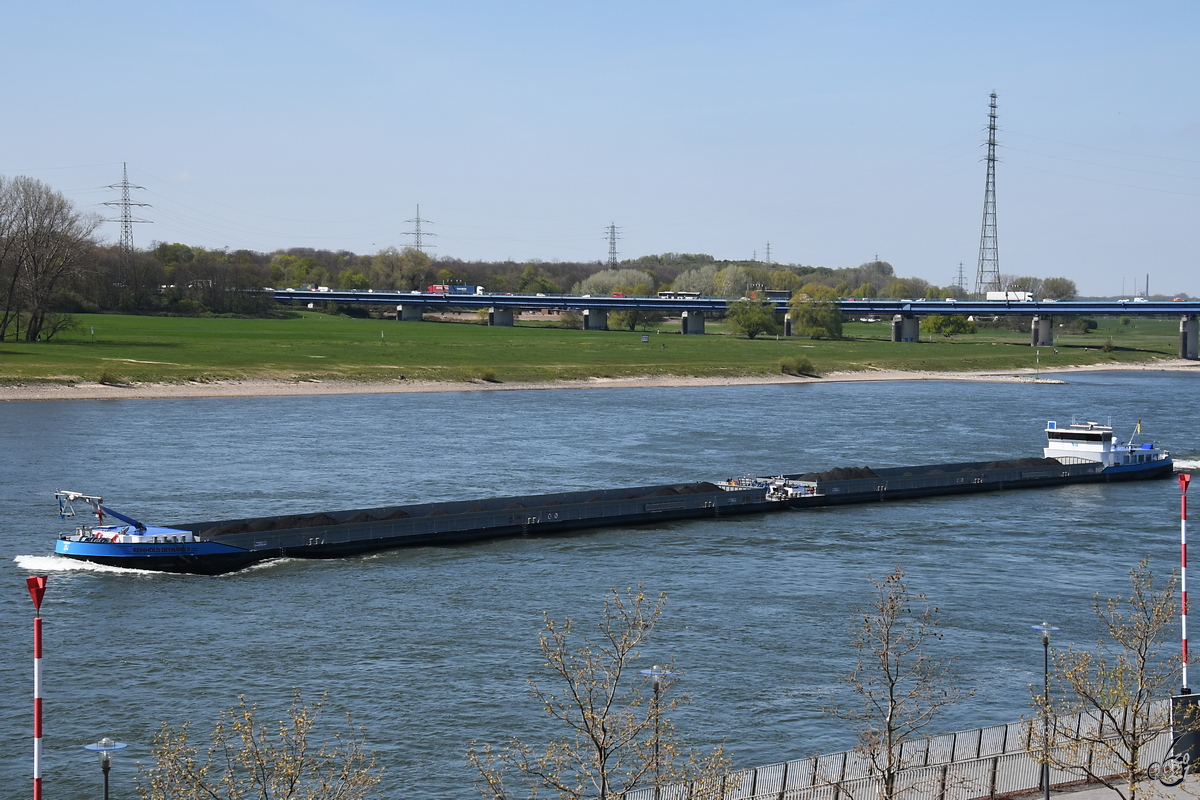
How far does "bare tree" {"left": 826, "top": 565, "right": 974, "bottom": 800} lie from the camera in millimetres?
27595

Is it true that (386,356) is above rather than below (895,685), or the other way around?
above

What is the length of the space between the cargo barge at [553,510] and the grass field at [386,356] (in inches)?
2497

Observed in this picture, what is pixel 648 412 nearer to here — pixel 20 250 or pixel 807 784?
pixel 20 250

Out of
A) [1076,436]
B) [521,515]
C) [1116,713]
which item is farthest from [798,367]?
[1116,713]

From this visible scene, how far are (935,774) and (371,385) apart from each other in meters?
106

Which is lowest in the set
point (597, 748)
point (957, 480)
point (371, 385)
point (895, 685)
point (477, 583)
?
point (477, 583)

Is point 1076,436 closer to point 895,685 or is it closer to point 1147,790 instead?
point 895,685

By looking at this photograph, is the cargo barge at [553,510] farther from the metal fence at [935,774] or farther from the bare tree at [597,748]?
the metal fence at [935,774]

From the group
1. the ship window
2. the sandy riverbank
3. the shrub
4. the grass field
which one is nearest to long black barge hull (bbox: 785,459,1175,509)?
the ship window

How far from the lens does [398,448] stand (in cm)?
8625

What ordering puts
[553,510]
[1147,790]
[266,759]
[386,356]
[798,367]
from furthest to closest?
1. [798,367]
2. [386,356]
3. [553,510]
4. [266,759]
5. [1147,790]

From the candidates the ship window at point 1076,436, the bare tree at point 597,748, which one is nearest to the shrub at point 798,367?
the ship window at point 1076,436

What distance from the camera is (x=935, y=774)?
27016 millimetres

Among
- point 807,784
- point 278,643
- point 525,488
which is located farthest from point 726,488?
point 807,784
